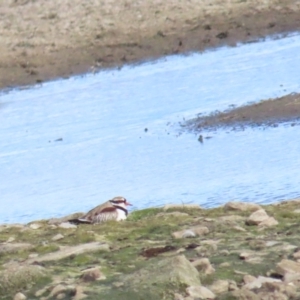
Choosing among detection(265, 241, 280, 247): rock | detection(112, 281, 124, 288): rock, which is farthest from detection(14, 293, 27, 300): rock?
detection(265, 241, 280, 247): rock

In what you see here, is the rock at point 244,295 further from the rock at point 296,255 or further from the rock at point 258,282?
the rock at point 296,255

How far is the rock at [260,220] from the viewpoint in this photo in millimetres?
9289

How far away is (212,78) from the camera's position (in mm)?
26859

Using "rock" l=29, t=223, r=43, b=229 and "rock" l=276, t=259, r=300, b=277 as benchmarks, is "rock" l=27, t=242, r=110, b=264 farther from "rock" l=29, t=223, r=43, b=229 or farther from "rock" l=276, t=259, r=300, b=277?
"rock" l=29, t=223, r=43, b=229

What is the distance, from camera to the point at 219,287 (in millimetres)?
7430

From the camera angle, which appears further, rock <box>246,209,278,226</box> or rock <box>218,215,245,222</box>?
rock <box>218,215,245,222</box>

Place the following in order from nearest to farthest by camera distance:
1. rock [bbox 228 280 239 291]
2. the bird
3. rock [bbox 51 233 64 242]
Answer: rock [bbox 228 280 239 291]
rock [bbox 51 233 64 242]
the bird

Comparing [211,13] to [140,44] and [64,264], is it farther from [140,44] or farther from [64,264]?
[64,264]

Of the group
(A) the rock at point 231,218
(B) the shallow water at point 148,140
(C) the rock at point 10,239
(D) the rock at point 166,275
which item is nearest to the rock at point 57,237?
(C) the rock at point 10,239

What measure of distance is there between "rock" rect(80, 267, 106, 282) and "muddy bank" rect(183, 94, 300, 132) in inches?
492

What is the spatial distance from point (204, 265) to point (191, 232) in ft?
4.14

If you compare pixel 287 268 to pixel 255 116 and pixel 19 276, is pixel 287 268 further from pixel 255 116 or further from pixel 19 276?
pixel 255 116

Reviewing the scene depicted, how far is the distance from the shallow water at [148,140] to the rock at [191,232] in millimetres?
4641

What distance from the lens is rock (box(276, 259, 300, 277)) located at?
24.6 ft
